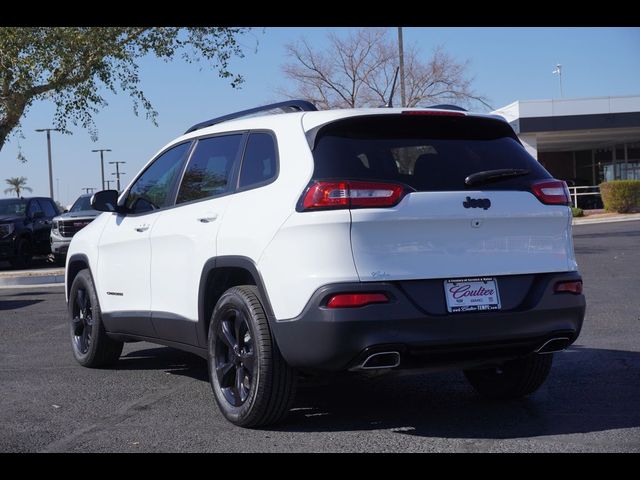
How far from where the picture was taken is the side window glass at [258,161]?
5328mm

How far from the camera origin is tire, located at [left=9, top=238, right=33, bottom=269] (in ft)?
73.0

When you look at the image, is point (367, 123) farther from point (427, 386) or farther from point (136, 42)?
point (136, 42)

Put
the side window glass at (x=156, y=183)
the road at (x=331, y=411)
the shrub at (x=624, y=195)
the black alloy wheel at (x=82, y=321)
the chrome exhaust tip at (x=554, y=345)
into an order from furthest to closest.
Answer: the shrub at (x=624, y=195) < the black alloy wheel at (x=82, y=321) < the side window glass at (x=156, y=183) < the chrome exhaust tip at (x=554, y=345) < the road at (x=331, y=411)

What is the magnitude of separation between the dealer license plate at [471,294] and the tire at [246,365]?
3.32 ft

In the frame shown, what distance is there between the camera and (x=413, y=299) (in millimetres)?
4789

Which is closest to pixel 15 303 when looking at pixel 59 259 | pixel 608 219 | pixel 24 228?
pixel 59 259

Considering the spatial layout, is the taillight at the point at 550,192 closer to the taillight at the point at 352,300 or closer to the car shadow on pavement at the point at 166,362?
the taillight at the point at 352,300

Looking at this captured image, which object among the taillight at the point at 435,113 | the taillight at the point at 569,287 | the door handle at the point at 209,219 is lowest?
the taillight at the point at 569,287

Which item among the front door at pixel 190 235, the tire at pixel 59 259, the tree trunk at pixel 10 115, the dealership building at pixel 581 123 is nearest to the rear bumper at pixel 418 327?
the front door at pixel 190 235

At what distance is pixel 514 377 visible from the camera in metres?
5.90

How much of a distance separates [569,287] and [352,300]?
142 cm

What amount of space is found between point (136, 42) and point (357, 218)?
52.8 ft

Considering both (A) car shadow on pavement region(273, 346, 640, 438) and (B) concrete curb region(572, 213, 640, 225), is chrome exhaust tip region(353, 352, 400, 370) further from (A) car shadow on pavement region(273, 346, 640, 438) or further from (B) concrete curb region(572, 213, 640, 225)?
(B) concrete curb region(572, 213, 640, 225)
